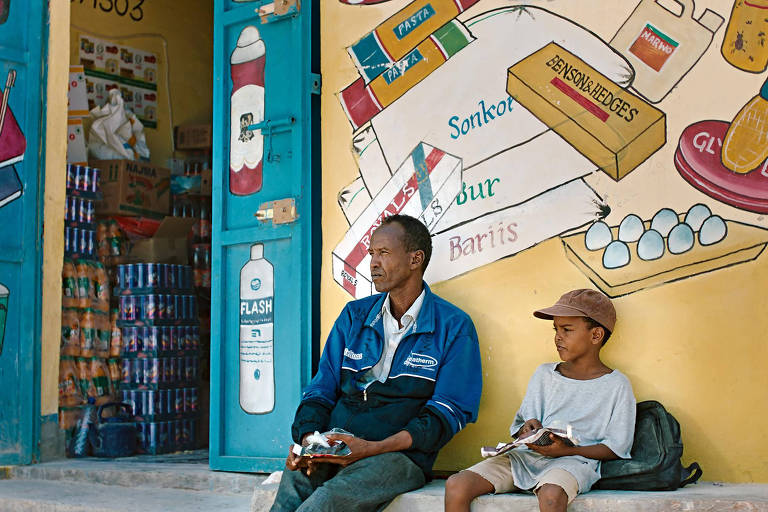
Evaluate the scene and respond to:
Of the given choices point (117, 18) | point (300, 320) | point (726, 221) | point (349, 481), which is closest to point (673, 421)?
point (726, 221)

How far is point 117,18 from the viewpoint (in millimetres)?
8016

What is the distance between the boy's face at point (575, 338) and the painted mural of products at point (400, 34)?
1.68 meters

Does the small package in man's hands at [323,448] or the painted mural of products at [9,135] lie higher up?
the painted mural of products at [9,135]

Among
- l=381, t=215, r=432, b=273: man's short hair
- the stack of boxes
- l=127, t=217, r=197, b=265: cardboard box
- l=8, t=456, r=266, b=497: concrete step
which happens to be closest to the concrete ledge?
l=381, t=215, r=432, b=273: man's short hair

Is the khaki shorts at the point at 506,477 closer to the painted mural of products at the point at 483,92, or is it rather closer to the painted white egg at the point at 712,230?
the painted white egg at the point at 712,230

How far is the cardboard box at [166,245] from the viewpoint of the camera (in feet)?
23.9

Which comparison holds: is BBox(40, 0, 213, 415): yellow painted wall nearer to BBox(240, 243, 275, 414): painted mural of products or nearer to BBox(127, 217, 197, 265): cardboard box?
BBox(127, 217, 197, 265): cardboard box

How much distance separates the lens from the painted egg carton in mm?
3764

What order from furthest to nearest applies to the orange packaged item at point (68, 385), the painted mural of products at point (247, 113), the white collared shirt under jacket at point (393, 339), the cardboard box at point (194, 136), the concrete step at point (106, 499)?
the cardboard box at point (194, 136) → the orange packaged item at point (68, 385) → the painted mural of products at point (247, 113) → the concrete step at point (106, 499) → the white collared shirt under jacket at point (393, 339)

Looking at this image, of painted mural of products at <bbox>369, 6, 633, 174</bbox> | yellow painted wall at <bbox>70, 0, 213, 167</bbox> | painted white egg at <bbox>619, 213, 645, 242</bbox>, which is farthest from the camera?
yellow painted wall at <bbox>70, 0, 213, 167</bbox>

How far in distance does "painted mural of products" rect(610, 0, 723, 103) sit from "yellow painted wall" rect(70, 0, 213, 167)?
16.5ft

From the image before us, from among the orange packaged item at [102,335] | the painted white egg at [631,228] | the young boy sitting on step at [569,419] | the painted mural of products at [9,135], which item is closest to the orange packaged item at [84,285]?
the orange packaged item at [102,335]

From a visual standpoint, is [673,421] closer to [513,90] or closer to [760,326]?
[760,326]

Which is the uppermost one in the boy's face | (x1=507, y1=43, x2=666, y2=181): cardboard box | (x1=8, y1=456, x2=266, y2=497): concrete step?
(x1=507, y1=43, x2=666, y2=181): cardboard box
